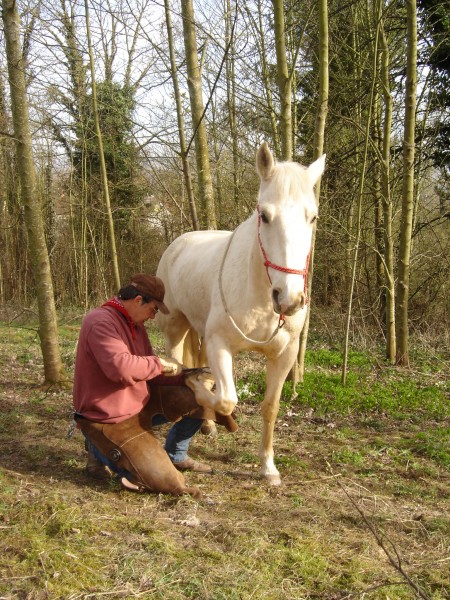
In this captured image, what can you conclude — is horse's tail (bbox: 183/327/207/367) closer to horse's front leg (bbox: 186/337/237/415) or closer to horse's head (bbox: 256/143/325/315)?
horse's front leg (bbox: 186/337/237/415)

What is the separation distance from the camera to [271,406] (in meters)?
4.23

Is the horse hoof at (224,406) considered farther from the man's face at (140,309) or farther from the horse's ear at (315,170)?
the horse's ear at (315,170)

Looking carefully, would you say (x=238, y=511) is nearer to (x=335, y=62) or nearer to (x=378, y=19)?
(x=378, y=19)

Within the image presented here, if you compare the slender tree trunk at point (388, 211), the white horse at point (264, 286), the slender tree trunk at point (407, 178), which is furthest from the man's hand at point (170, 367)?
the slender tree trunk at point (388, 211)

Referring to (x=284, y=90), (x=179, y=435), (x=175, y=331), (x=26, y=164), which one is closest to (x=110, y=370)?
(x=179, y=435)

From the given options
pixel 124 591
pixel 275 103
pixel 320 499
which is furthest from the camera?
pixel 275 103

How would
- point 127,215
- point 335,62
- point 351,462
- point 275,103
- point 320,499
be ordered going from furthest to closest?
1. point 127,215
2. point 335,62
3. point 275,103
4. point 351,462
5. point 320,499

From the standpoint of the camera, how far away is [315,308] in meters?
12.6

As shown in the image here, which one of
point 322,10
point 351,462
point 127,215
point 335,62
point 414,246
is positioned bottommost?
point 351,462

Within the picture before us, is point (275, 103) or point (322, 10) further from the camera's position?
point (275, 103)

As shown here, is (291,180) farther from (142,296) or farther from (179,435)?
(179,435)

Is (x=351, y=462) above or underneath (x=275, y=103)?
underneath

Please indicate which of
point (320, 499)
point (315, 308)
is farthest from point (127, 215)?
point (320, 499)

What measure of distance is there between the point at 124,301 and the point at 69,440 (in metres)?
1.76
